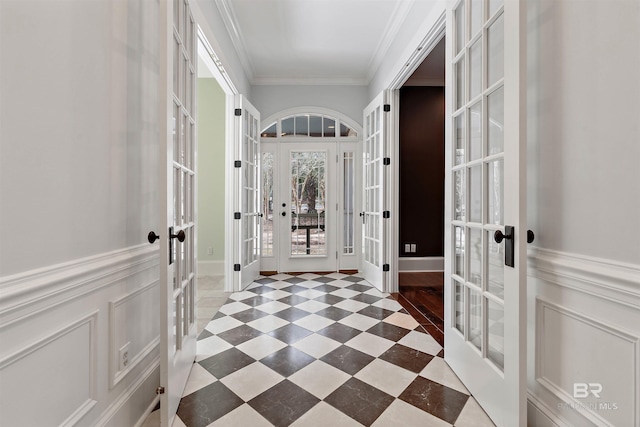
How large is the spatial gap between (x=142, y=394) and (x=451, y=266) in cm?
183

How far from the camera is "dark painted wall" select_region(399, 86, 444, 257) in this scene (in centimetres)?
461

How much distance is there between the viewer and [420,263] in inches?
181

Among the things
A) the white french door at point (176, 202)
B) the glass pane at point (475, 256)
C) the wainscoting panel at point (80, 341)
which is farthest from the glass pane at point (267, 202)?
the glass pane at point (475, 256)

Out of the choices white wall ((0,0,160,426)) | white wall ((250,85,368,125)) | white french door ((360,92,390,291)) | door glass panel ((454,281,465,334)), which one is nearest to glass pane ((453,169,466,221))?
door glass panel ((454,281,465,334))

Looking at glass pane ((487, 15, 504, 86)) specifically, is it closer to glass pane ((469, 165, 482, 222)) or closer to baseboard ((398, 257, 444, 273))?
glass pane ((469, 165, 482, 222))

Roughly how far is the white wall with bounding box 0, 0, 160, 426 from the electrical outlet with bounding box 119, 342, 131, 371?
0.04ft

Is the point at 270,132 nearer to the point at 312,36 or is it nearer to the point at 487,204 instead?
the point at 312,36

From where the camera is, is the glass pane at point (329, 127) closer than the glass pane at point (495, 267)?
No

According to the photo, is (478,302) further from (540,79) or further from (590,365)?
(540,79)

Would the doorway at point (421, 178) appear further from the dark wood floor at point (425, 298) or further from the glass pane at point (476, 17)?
the glass pane at point (476, 17)

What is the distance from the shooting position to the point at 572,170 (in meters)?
1.15

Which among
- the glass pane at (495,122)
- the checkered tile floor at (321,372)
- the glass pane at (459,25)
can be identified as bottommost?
the checkered tile floor at (321,372)

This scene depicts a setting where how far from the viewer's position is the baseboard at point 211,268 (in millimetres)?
4504

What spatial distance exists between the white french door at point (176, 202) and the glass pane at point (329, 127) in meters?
2.73
